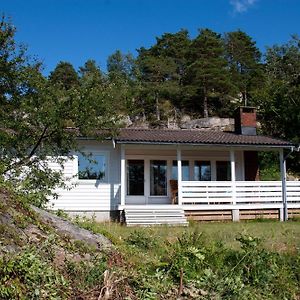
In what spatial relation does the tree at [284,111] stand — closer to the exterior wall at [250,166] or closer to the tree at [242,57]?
the exterior wall at [250,166]

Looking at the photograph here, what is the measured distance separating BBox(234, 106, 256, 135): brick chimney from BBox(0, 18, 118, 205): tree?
1028 centimetres

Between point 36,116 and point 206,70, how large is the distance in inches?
1563

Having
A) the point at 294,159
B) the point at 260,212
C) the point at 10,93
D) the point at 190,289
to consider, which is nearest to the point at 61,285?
the point at 190,289

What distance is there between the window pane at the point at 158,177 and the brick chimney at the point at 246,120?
4612 mm

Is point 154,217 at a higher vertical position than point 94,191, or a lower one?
lower

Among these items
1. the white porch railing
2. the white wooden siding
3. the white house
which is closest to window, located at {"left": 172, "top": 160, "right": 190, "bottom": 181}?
the white house

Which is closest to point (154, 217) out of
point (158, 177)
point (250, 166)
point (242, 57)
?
point (158, 177)

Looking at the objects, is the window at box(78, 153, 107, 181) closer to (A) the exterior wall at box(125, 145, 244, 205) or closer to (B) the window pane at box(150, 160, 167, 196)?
(A) the exterior wall at box(125, 145, 244, 205)

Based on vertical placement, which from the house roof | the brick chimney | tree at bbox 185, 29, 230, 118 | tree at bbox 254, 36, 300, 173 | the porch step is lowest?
the porch step

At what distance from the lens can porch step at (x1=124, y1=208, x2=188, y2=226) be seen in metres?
15.6

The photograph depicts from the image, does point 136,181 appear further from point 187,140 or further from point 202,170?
point 187,140

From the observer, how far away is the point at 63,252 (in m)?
4.57

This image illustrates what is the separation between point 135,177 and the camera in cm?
1944

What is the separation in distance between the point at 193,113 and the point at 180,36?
37.9 ft
